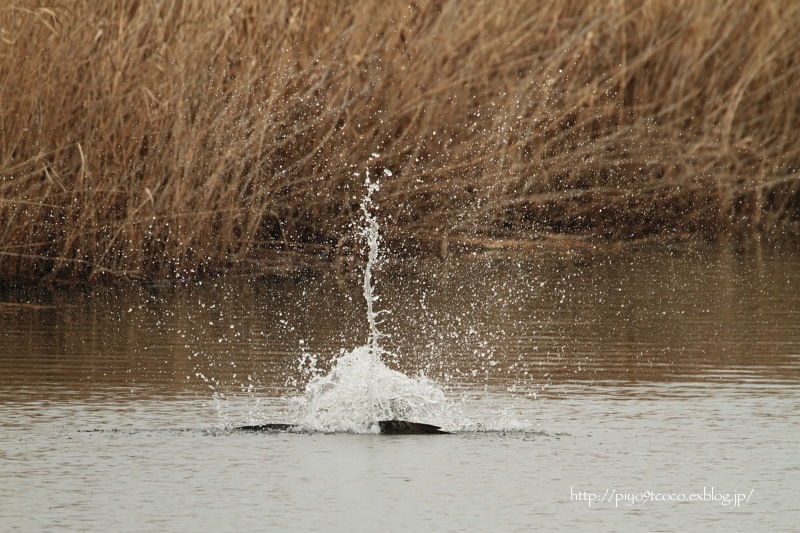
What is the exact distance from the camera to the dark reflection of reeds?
7.73m

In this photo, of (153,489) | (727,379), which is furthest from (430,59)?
(153,489)

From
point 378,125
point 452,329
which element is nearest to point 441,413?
point 452,329

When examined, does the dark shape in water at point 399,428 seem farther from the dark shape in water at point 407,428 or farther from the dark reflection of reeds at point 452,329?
the dark reflection of reeds at point 452,329

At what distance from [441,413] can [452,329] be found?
2.39 metres

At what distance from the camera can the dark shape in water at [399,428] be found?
646 centimetres

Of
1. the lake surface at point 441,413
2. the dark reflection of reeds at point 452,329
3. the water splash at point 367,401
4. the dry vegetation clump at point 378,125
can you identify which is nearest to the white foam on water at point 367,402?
the water splash at point 367,401

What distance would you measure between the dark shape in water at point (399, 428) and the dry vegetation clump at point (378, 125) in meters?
4.24

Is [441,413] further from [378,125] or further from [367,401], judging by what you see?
[378,125]

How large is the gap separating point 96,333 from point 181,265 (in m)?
2.17

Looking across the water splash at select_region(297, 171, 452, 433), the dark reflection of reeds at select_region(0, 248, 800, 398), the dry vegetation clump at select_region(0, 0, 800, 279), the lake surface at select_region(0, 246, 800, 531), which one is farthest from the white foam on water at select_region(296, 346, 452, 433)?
the dry vegetation clump at select_region(0, 0, 800, 279)

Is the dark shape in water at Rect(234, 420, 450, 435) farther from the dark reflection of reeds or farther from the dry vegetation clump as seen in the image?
the dry vegetation clump

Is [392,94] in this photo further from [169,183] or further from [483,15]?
[169,183]

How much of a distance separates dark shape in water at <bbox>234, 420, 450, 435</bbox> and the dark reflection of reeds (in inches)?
32.2

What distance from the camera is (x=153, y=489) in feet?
17.9
